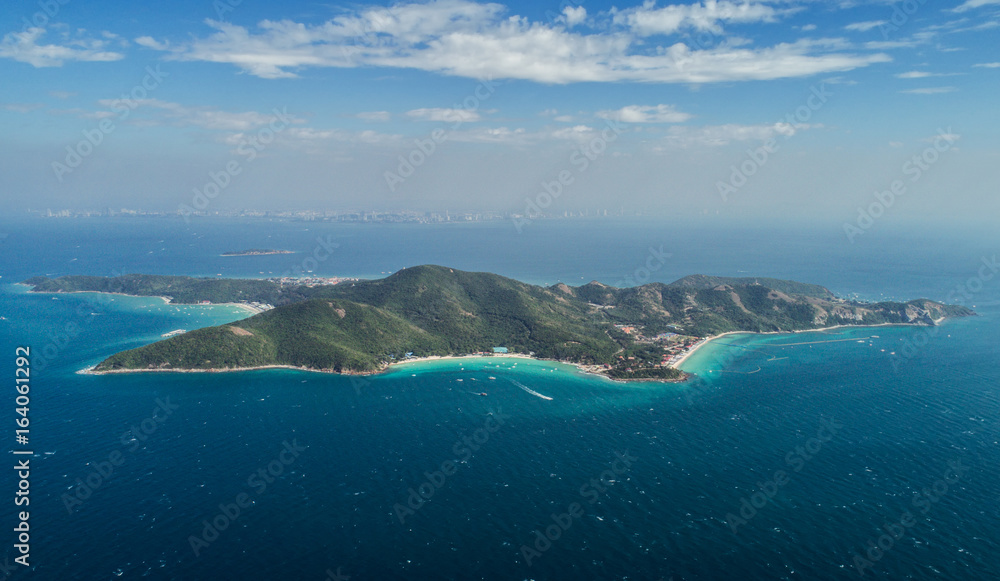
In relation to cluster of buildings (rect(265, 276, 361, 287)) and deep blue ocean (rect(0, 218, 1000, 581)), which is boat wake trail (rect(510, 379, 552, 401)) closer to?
deep blue ocean (rect(0, 218, 1000, 581))

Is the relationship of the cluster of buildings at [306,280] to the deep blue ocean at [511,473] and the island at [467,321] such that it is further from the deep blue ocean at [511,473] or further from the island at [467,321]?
the deep blue ocean at [511,473]

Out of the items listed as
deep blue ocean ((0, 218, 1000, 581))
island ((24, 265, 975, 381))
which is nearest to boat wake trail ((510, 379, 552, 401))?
deep blue ocean ((0, 218, 1000, 581))

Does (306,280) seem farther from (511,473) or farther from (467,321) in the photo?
(511,473)

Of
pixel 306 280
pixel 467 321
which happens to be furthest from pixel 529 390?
pixel 306 280

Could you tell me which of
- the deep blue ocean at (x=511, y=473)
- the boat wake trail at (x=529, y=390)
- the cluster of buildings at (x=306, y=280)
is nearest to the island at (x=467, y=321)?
the deep blue ocean at (x=511, y=473)

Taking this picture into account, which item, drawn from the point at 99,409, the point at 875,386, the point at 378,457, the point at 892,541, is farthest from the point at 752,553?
the point at 99,409

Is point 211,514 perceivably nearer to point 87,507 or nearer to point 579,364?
point 87,507
